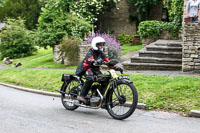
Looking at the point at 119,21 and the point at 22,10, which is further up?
the point at 22,10

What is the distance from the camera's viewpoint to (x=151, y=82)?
28.7 feet

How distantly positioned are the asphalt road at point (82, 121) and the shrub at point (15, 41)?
20027 millimetres

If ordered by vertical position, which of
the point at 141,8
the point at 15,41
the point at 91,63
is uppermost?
the point at 141,8

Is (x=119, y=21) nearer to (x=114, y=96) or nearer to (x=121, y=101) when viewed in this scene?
(x=114, y=96)

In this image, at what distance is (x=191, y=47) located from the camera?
11.8m

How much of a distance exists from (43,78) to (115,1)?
1677cm

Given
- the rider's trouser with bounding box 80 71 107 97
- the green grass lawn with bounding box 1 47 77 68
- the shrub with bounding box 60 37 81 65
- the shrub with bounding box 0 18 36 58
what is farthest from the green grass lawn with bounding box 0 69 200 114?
the shrub with bounding box 0 18 36 58

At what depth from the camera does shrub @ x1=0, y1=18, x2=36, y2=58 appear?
2612 cm

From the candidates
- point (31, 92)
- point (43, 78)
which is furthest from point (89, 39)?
point (31, 92)

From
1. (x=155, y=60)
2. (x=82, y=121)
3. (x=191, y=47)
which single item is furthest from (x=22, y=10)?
(x=82, y=121)

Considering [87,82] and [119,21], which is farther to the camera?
[119,21]

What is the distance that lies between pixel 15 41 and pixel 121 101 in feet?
71.7

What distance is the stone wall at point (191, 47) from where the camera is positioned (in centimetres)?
1171

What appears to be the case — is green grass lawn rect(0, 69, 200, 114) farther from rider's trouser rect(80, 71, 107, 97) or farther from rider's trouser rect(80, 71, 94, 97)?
rider's trouser rect(80, 71, 94, 97)
